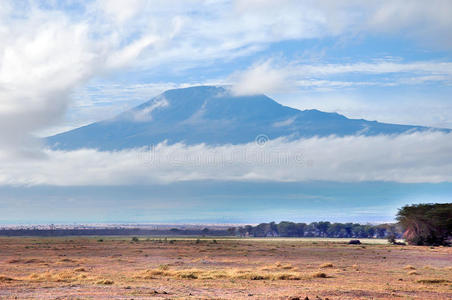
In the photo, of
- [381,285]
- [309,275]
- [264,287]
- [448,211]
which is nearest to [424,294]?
[381,285]

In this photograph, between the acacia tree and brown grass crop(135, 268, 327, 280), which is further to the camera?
the acacia tree

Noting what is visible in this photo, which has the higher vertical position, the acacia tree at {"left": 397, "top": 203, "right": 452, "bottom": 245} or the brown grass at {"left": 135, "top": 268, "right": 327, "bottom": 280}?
the acacia tree at {"left": 397, "top": 203, "right": 452, "bottom": 245}

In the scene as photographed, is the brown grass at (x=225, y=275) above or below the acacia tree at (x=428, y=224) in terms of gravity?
below

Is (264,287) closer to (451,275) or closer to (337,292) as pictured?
(337,292)

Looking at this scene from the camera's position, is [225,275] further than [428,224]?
No

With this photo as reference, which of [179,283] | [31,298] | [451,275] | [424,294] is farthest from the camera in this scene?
[451,275]

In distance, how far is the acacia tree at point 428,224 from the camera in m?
90.8

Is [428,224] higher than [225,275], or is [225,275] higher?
[428,224]

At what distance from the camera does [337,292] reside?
90.7 feet

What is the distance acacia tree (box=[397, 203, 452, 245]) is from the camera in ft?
298

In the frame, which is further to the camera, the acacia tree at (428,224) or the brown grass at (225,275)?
the acacia tree at (428,224)

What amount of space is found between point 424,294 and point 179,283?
12.6m

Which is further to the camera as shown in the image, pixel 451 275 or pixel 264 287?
pixel 451 275

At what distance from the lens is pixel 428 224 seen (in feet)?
302
